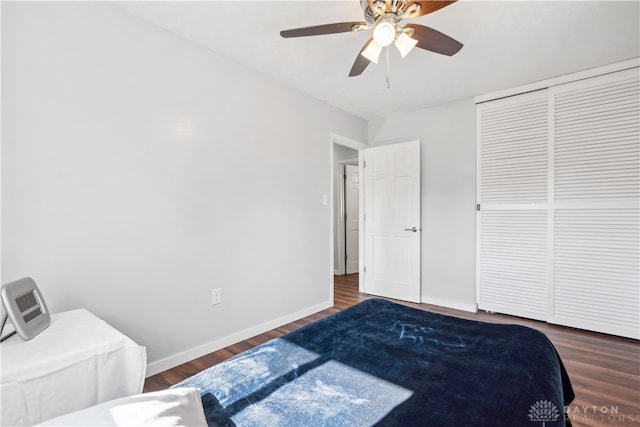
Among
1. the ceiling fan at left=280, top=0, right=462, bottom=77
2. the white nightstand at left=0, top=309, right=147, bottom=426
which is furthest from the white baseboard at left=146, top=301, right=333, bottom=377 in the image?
the ceiling fan at left=280, top=0, right=462, bottom=77

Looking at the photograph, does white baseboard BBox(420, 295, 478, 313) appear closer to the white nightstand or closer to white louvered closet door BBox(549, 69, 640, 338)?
white louvered closet door BBox(549, 69, 640, 338)

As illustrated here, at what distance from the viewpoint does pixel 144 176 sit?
82.0 inches

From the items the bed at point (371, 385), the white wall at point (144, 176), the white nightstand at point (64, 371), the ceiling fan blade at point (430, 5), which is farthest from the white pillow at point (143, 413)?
the ceiling fan blade at point (430, 5)

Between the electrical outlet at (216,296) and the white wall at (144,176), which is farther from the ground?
the white wall at (144,176)

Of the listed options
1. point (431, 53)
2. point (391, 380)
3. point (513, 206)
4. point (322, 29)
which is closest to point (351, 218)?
point (513, 206)

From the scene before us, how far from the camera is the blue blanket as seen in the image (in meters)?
0.91

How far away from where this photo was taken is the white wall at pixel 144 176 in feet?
5.42

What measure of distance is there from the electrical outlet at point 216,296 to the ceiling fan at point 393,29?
1957 millimetres

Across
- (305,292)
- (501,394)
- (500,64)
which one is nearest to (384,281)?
(305,292)

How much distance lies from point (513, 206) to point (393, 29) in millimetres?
2500

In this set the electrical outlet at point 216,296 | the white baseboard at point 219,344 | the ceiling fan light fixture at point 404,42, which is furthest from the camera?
the electrical outlet at point 216,296

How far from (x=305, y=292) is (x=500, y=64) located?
2.91 metres

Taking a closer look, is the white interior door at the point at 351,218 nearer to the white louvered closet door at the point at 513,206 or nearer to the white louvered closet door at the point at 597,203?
the white louvered closet door at the point at 513,206

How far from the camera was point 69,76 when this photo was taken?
5.82 ft
